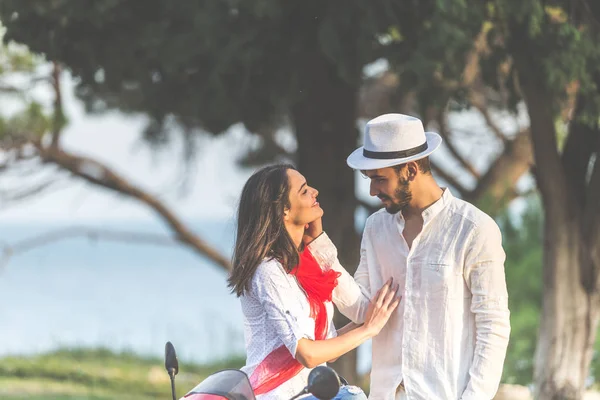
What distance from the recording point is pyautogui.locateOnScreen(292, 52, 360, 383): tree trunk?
8.31m

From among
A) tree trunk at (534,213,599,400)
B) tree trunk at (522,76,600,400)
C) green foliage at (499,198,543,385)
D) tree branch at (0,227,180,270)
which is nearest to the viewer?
tree trunk at (522,76,600,400)

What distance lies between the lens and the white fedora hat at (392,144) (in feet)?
11.6

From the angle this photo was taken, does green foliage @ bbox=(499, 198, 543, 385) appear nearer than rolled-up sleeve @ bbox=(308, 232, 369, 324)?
No

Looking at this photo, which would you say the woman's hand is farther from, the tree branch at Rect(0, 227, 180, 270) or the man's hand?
the tree branch at Rect(0, 227, 180, 270)

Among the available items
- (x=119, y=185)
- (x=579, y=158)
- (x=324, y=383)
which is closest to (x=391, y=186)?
(x=324, y=383)

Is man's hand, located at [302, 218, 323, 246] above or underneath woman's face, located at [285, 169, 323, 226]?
underneath

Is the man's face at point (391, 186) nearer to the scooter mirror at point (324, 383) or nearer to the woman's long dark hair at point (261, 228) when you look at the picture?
the woman's long dark hair at point (261, 228)

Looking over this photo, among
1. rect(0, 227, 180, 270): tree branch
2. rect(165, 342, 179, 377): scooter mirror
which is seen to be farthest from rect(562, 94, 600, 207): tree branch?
rect(0, 227, 180, 270): tree branch

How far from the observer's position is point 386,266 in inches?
147

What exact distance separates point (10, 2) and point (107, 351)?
716 cm

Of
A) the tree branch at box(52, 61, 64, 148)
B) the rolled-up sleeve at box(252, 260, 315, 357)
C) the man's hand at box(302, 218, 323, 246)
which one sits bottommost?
the rolled-up sleeve at box(252, 260, 315, 357)

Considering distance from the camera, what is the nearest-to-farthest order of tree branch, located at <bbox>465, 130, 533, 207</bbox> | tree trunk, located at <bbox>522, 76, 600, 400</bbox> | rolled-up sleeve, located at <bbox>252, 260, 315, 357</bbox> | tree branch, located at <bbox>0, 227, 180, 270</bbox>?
rolled-up sleeve, located at <bbox>252, 260, 315, 357</bbox> < tree trunk, located at <bbox>522, 76, 600, 400</bbox> < tree branch, located at <bbox>465, 130, 533, 207</bbox> < tree branch, located at <bbox>0, 227, 180, 270</bbox>

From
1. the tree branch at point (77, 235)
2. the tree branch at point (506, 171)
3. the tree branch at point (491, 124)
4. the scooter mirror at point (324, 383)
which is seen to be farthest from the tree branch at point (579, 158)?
the tree branch at point (77, 235)

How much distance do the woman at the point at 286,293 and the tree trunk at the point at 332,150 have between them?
4.53 meters
